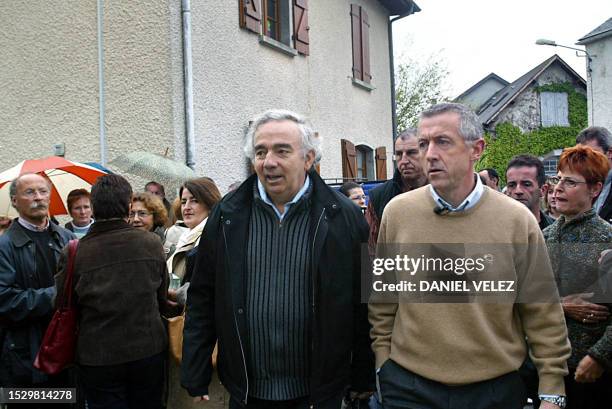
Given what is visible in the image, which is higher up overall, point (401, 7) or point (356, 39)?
point (401, 7)

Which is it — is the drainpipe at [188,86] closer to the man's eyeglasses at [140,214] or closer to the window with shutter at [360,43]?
the man's eyeglasses at [140,214]

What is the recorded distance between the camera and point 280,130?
3078mm

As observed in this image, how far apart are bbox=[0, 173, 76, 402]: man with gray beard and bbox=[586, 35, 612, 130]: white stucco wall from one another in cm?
2452

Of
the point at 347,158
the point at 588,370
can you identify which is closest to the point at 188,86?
the point at 347,158

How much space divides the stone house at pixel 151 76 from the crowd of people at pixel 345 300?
5.71 m

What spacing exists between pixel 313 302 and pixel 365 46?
12.8m

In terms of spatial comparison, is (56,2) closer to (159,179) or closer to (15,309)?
(159,179)

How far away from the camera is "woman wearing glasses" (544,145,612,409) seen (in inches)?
121

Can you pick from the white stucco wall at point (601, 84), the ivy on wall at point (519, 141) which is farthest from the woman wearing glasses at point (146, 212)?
the ivy on wall at point (519, 141)

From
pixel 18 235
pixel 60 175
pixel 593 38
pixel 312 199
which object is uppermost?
pixel 593 38

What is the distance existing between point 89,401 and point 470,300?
242 cm

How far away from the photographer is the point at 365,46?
49.4 ft

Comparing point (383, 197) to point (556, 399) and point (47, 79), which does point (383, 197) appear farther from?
point (47, 79)

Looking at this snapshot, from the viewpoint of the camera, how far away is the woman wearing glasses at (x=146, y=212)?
18.4 feet
